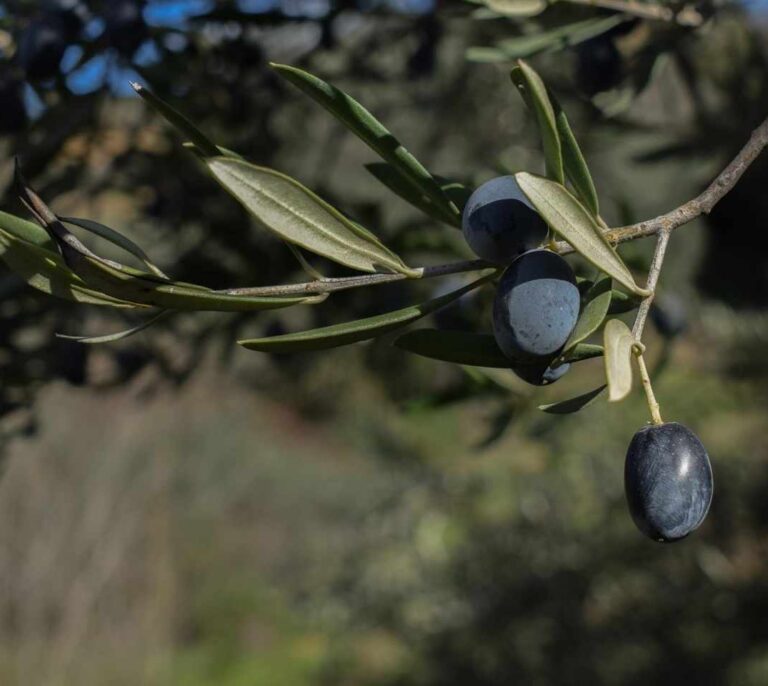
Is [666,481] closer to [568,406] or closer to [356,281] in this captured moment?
[568,406]

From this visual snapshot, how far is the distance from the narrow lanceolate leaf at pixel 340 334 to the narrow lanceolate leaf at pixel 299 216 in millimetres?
21

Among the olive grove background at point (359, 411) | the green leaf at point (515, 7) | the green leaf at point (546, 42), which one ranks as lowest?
the olive grove background at point (359, 411)

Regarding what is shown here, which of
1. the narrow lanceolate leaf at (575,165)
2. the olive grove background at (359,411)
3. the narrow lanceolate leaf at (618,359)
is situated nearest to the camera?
the narrow lanceolate leaf at (618,359)

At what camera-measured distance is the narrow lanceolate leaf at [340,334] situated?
0.44 metres

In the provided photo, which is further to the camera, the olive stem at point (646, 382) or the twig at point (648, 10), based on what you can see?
the twig at point (648, 10)

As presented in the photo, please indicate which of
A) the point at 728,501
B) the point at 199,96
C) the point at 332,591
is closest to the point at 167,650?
the point at 332,591

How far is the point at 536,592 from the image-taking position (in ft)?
10.4

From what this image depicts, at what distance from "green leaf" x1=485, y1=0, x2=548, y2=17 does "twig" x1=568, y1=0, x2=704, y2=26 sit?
0.05 metres

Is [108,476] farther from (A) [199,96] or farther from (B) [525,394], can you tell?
(B) [525,394]

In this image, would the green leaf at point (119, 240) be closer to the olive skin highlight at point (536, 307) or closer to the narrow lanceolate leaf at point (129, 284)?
the narrow lanceolate leaf at point (129, 284)

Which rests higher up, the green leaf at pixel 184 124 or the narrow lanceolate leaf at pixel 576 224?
the green leaf at pixel 184 124

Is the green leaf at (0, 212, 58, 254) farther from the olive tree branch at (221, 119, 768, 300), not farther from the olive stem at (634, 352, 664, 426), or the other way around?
the olive stem at (634, 352, 664, 426)

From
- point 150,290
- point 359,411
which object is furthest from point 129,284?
point 359,411

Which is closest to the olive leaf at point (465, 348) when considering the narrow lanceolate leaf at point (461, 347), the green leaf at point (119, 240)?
the narrow lanceolate leaf at point (461, 347)
